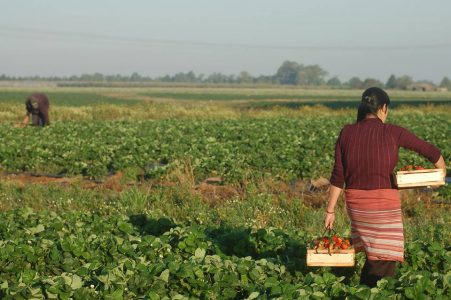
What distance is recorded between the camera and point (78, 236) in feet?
24.7

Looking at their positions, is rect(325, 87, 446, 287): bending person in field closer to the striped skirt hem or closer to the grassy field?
the striped skirt hem

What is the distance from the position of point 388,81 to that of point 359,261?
18204 centimetres

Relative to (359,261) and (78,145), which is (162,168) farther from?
(359,261)

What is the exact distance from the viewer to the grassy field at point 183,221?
5.72 meters

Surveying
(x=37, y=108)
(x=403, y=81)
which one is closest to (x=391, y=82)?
(x=403, y=81)

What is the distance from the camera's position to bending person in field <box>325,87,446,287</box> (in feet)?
18.4

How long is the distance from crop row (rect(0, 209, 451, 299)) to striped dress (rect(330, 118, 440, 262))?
0.30 metres

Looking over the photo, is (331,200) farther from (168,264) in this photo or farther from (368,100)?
(168,264)

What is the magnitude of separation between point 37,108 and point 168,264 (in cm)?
1854

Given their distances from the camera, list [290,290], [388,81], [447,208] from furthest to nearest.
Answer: [388,81]
[447,208]
[290,290]

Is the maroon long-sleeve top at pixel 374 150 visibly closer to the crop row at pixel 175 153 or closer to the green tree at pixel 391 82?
the crop row at pixel 175 153

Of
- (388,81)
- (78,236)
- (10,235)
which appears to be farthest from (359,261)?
(388,81)

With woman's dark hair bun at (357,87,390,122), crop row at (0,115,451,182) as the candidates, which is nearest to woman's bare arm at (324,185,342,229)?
woman's dark hair bun at (357,87,390,122)

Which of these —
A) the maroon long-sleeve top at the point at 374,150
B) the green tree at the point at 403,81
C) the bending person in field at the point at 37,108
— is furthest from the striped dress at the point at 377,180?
the green tree at the point at 403,81
